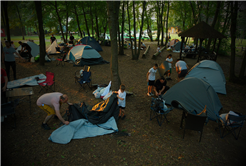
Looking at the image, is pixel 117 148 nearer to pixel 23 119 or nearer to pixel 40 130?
pixel 40 130

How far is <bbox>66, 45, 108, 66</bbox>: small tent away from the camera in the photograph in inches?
476

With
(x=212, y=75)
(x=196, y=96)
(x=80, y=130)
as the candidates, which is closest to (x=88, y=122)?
(x=80, y=130)

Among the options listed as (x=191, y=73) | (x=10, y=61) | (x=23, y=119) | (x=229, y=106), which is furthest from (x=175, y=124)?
(x=10, y=61)

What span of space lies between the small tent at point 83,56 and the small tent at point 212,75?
795 cm

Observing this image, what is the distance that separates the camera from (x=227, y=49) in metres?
20.0

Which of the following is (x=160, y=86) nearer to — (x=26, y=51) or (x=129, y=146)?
(x=129, y=146)

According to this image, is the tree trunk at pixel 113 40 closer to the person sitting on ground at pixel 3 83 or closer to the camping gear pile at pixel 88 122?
the camping gear pile at pixel 88 122

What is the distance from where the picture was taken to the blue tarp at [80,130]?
164 inches

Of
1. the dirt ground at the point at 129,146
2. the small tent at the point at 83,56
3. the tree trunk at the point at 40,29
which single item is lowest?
the dirt ground at the point at 129,146

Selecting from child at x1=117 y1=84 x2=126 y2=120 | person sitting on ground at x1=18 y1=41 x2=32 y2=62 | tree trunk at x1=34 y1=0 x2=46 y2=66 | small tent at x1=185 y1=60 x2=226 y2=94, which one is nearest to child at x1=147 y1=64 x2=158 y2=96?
child at x1=117 y1=84 x2=126 y2=120

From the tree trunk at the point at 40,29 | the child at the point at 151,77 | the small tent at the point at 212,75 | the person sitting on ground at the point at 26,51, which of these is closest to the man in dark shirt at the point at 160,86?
the child at the point at 151,77

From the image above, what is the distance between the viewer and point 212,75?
7.91m

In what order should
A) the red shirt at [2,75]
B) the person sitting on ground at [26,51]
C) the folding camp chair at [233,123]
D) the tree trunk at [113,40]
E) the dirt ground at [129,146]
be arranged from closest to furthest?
1. the dirt ground at [129,146]
2. the folding camp chair at [233,123]
3. the red shirt at [2,75]
4. the tree trunk at [113,40]
5. the person sitting on ground at [26,51]

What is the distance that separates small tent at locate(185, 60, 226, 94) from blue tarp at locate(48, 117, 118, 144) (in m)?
5.94
